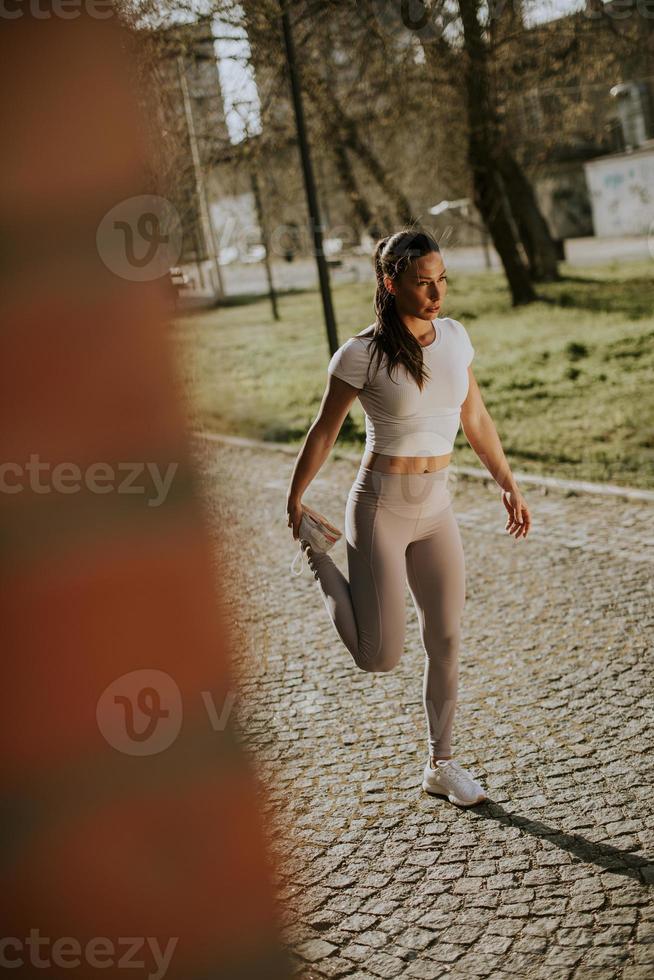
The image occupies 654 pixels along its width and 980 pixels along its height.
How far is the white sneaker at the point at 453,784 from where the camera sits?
428cm

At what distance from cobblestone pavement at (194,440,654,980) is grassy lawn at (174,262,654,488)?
1933 mm

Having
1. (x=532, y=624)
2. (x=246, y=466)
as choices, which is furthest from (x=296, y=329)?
(x=532, y=624)

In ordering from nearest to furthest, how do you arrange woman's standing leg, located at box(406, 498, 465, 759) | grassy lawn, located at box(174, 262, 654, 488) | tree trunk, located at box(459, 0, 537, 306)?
woman's standing leg, located at box(406, 498, 465, 759), grassy lawn, located at box(174, 262, 654, 488), tree trunk, located at box(459, 0, 537, 306)

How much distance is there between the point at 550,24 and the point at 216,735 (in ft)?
50.9

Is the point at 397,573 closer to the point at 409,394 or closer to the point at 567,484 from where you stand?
the point at 409,394

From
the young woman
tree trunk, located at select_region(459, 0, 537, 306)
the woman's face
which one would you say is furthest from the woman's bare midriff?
tree trunk, located at select_region(459, 0, 537, 306)

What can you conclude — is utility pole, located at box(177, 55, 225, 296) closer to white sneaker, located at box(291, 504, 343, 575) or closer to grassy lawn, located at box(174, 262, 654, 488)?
grassy lawn, located at box(174, 262, 654, 488)

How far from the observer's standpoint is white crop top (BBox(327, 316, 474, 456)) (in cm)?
390

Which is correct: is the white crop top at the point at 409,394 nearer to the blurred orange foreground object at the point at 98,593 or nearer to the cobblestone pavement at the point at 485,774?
the cobblestone pavement at the point at 485,774

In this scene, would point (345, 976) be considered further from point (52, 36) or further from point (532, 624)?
Result: point (532, 624)

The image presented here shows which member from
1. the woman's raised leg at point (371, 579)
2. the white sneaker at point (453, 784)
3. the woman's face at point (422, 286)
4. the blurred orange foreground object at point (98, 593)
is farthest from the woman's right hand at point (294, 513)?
the blurred orange foreground object at point (98, 593)

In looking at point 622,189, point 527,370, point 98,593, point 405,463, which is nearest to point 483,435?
point 405,463

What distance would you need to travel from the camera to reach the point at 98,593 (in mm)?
2299

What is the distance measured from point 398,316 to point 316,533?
817mm
